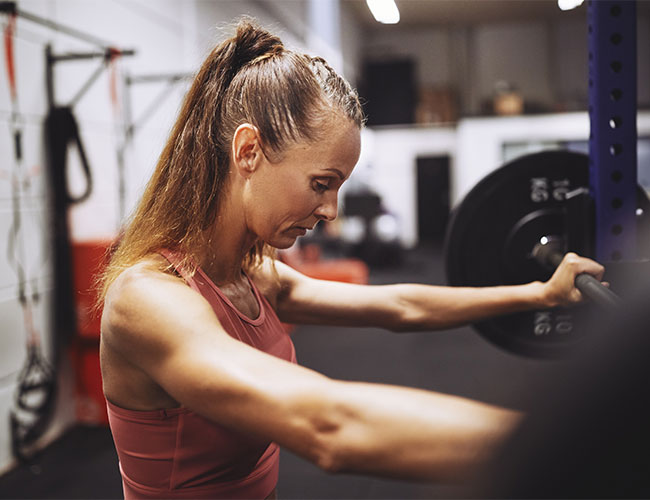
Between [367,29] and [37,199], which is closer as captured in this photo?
[37,199]

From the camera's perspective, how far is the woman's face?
0.86 meters

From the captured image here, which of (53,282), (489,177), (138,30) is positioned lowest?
(53,282)

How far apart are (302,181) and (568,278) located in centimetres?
64

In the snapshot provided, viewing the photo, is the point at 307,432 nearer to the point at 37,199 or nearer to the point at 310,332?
the point at 37,199

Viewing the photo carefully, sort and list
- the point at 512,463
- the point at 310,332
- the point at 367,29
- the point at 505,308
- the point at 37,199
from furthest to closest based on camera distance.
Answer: the point at 367,29 → the point at 310,332 → the point at 37,199 → the point at 505,308 → the point at 512,463

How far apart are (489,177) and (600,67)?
1.37 feet

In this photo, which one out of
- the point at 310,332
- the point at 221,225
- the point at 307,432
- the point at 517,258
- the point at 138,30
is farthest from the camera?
the point at 310,332

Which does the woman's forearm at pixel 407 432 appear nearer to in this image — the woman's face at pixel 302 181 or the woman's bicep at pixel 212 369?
the woman's bicep at pixel 212 369

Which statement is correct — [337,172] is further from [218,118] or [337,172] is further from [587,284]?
[587,284]

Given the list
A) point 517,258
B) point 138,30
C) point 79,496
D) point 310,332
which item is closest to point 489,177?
point 517,258

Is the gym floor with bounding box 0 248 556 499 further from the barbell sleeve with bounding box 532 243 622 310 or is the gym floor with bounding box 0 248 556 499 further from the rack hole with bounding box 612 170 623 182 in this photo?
the rack hole with bounding box 612 170 623 182

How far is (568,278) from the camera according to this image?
1.16 metres

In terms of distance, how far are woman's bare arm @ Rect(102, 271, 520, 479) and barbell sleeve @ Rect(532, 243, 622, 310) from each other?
0.89 ft

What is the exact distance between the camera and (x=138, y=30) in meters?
3.92
